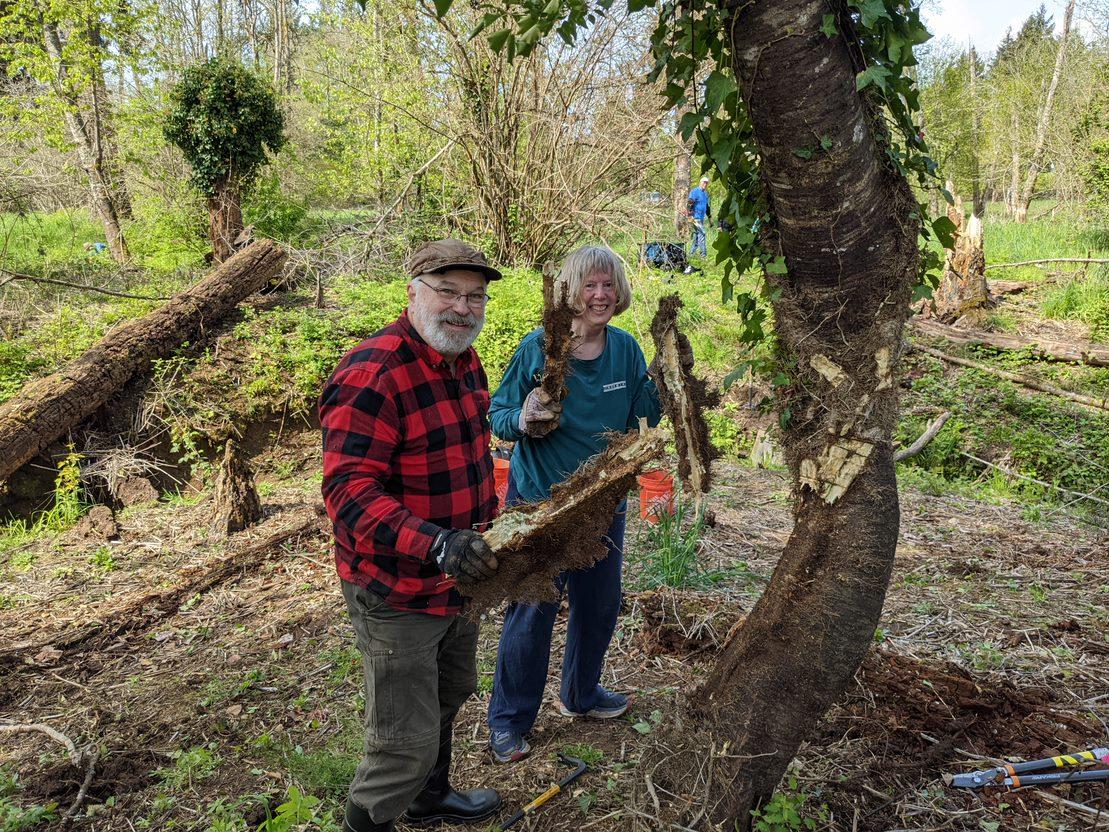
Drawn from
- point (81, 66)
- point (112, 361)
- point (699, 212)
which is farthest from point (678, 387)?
point (81, 66)

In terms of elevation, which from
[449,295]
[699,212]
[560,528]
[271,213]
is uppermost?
[271,213]

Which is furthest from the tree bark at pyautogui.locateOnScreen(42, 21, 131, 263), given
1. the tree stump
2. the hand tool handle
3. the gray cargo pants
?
the hand tool handle

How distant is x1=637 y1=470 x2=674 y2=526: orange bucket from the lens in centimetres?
463

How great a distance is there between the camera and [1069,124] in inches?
685

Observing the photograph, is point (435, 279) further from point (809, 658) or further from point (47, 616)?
point (47, 616)

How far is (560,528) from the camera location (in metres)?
2.34

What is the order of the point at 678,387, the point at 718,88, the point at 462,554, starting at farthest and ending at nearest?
the point at 678,387 < the point at 462,554 < the point at 718,88

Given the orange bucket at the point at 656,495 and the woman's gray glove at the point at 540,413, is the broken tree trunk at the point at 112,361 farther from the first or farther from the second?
the woman's gray glove at the point at 540,413

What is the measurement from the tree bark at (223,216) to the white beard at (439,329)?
450 inches

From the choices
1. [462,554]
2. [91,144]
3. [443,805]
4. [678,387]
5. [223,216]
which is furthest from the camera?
[91,144]

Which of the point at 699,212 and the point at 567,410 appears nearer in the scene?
the point at 567,410

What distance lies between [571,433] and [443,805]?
1.56 metres

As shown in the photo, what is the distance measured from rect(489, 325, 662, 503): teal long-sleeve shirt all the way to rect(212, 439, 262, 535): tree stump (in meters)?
4.05

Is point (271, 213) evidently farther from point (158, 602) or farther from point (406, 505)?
point (406, 505)
